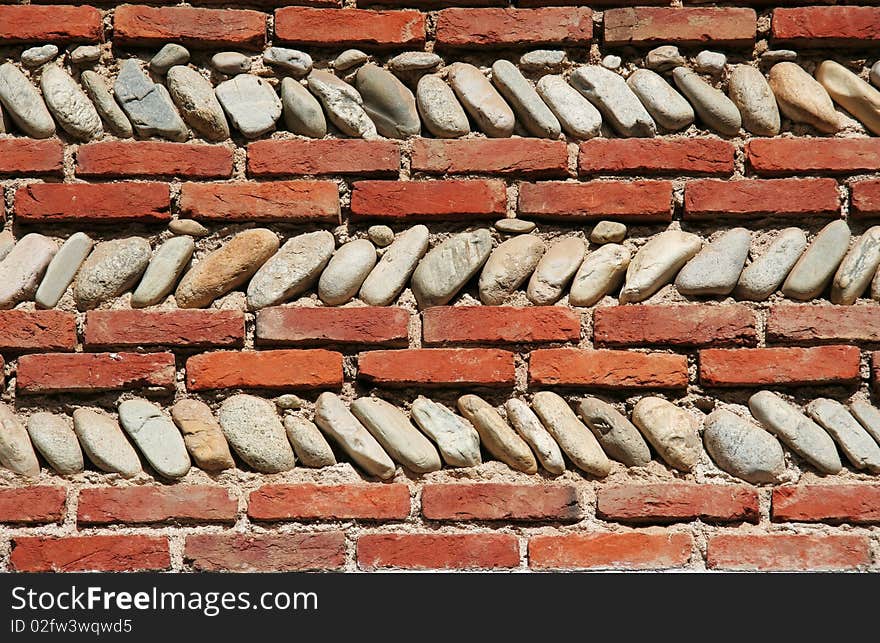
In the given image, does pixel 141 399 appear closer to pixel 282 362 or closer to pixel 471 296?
pixel 282 362

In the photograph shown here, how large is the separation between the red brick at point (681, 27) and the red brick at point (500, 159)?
0.26 m

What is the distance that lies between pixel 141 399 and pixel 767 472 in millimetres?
1136

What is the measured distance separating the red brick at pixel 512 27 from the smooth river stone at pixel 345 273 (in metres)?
0.44

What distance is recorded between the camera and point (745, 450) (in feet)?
6.76

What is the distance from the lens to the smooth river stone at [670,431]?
2.06m

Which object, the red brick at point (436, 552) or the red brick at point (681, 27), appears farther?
the red brick at point (681, 27)

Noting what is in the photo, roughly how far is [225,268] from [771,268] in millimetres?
1004

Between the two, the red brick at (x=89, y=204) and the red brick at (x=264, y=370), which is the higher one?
the red brick at (x=89, y=204)

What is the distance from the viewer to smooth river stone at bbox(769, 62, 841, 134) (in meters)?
2.18

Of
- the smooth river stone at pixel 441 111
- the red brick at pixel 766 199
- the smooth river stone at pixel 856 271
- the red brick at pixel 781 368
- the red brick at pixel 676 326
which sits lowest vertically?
the red brick at pixel 781 368

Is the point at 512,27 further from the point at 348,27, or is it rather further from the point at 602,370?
the point at 602,370

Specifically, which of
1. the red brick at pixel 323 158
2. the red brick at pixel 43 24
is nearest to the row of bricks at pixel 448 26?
the red brick at pixel 43 24

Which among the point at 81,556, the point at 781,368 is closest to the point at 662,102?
the point at 781,368

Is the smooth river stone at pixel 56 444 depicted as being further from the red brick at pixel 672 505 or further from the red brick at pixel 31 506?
the red brick at pixel 672 505
